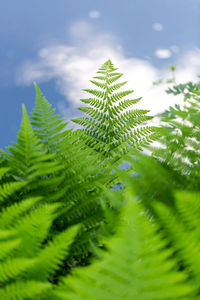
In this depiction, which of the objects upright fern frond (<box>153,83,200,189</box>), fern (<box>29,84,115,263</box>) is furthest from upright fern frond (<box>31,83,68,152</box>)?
upright fern frond (<box>153,83,200,189</box>)

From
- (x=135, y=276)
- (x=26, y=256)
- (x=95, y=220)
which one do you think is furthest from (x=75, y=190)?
(x=135, y=276)

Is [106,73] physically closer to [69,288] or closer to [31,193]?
[31,193]

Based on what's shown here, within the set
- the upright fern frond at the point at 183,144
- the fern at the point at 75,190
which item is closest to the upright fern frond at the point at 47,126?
the fern at the point at 75,190

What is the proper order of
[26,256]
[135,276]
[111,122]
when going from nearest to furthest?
[135,276] → [26,256] → [111,122]

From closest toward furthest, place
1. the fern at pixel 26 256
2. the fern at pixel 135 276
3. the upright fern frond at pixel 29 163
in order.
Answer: the fern at pixel 135 276 → the fern at pixel 26 256 → the upright fern frond at pixel 29 163

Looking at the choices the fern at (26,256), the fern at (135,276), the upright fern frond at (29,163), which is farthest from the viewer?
the upright fern frond at (29,163)

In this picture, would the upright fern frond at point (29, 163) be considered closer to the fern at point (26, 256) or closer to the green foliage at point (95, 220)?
the green foliage at point (95, 220)

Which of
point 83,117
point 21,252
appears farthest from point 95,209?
point 83,117

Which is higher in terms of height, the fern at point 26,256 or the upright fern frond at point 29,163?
the upright fern frond at point 29,163

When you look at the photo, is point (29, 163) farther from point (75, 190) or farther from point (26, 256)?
point (26, 256)

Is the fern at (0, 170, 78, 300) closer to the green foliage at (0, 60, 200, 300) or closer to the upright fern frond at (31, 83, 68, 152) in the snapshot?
the green foliage at (0, 60, 200, 300)

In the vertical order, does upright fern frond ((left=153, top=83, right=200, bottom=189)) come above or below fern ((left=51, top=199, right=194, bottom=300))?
above

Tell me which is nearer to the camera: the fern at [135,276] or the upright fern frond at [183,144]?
the fern at [135,276]

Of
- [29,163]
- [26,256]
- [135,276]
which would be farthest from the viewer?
[29,163]
